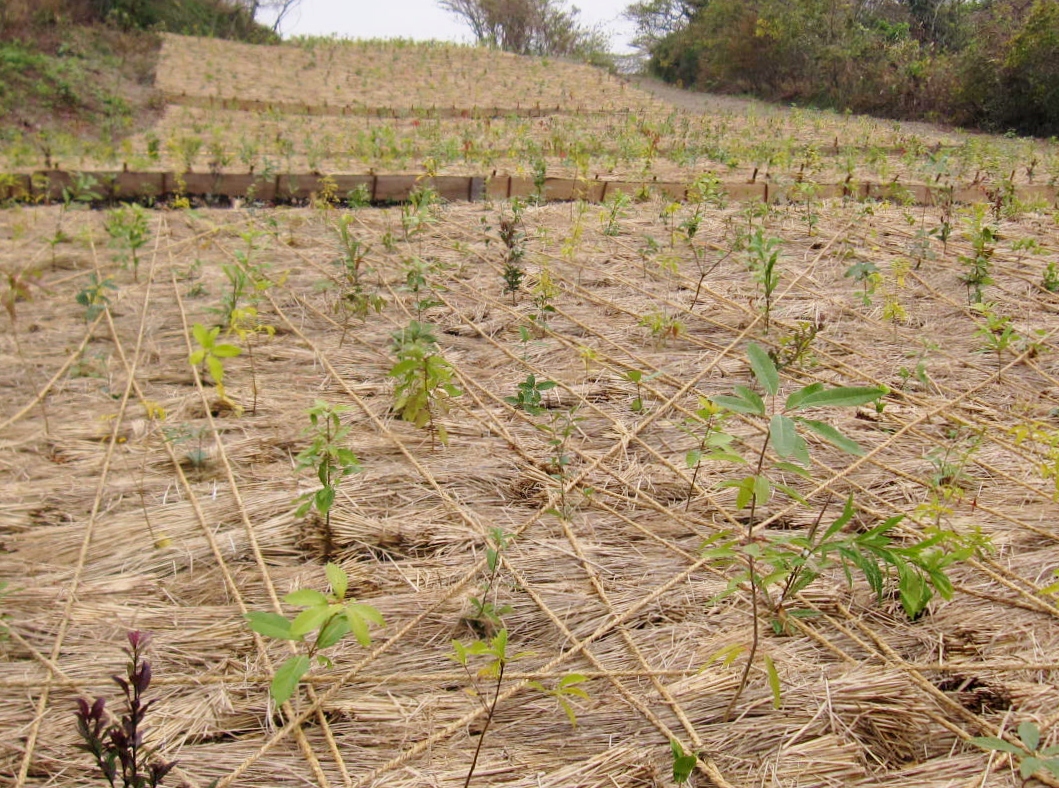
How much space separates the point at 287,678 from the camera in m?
1.07

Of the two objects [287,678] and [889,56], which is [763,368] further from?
[889,56]

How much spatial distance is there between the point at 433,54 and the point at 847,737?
1563 cm

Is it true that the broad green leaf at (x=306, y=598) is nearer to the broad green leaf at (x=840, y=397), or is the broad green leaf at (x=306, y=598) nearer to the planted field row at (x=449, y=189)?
the broad green leaf at (x=840, y=397)

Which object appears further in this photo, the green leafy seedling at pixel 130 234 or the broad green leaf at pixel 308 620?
the green leafy seedling at pixel 130 234

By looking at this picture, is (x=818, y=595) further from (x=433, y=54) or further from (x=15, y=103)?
(x=433, y=54)

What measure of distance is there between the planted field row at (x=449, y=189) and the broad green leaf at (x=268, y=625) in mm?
3560

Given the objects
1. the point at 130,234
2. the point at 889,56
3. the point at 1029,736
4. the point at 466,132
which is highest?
the point at 889,56

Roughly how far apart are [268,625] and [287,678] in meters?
0.09

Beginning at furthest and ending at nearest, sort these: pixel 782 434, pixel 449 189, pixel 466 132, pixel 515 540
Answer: pixel 466 132
pixel 449 189
pixel 515 540
pixel 782 434

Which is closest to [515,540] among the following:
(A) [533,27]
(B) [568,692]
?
(B) [568,692]

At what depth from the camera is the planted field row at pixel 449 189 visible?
15.1 feet

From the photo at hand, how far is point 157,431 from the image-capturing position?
2.21 metres

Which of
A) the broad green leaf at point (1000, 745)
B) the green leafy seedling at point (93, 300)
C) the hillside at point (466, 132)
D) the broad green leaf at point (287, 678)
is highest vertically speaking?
the hillside at point (466, 132)

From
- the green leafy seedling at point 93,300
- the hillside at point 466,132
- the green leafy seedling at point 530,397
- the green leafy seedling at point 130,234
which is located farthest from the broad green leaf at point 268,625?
the hillside at point 466,132
